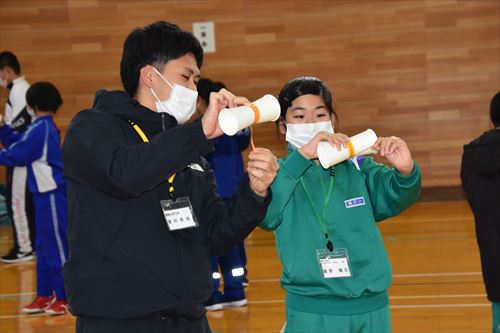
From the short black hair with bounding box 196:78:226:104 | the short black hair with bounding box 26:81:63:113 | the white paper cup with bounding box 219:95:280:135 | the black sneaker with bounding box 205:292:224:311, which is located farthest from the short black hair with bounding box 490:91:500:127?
the short black hair with bounding box 26:81:63:113

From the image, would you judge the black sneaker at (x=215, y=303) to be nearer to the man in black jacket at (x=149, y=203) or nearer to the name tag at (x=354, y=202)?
→ the name tag at (x=354, y=202)

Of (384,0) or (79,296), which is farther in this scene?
(384,0)

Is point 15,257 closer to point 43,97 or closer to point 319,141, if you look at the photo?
point 43,97

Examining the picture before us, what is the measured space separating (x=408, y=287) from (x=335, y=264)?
3563 mm

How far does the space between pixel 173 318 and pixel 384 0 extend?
871cm

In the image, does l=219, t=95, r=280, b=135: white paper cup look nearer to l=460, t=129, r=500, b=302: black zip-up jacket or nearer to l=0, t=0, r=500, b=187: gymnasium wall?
l=460, t=129, r=500, b=302: black zip-up jacket

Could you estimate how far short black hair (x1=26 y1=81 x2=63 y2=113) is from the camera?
6.55m

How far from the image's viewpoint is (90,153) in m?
2.28

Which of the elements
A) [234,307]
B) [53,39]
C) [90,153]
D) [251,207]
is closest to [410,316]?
[234,307]

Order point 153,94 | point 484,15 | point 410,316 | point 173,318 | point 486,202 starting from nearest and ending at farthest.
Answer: point 173,318, point 153,94, point 486,202, point 410,316, point 484,15

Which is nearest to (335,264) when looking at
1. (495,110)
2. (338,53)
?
(495,110)

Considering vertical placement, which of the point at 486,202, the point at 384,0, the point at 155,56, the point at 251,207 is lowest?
the point at 486,202

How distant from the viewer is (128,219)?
2379 mm

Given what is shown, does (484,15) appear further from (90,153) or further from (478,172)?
(90,153)
